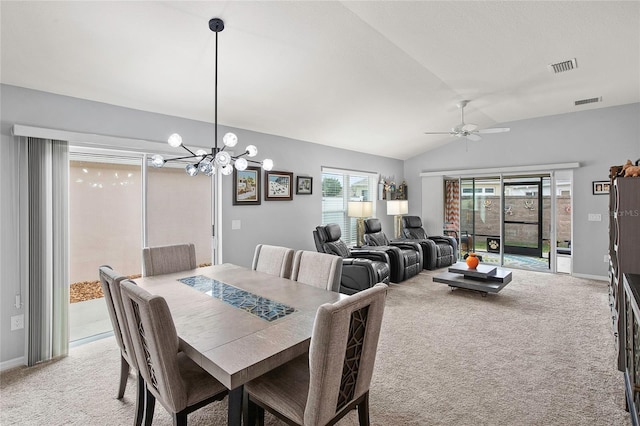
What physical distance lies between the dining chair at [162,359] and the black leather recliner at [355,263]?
9.43 ft

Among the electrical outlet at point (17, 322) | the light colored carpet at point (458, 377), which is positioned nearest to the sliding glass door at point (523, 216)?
the light colored carpet at point (458, 377)

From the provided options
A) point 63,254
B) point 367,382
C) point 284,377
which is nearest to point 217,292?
point 284,377

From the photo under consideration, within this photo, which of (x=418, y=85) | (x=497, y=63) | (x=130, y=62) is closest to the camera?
(x=130, y=62)

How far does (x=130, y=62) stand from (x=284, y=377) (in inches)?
111

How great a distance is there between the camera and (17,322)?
9.26 ft

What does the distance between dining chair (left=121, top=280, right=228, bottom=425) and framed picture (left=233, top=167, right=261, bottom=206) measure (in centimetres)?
290

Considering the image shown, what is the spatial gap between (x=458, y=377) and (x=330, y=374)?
1658mm

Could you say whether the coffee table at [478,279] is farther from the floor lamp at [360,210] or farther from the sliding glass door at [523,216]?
the sliding glass door at [523,216]

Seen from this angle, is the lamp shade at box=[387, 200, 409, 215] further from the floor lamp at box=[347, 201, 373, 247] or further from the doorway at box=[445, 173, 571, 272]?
the doorway at box=[445, 173, 571, 272]

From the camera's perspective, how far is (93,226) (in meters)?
3.31

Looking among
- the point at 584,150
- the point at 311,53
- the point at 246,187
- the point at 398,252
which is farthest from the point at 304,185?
the point at 584,150

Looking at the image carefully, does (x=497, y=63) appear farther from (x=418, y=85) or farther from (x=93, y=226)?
(x=93, y=226)

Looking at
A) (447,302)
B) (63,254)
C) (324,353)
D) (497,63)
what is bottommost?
(447,302)

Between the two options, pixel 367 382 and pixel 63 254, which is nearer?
pixel 367 382
